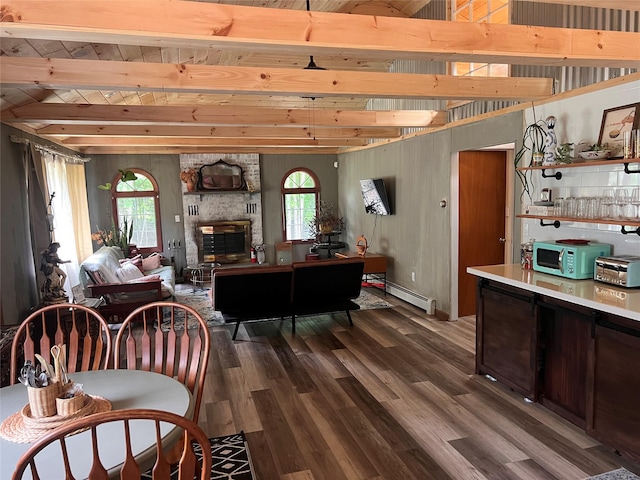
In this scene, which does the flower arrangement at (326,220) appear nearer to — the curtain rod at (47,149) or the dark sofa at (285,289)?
the dark sofa at (285,289)

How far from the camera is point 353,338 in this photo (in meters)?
5.01

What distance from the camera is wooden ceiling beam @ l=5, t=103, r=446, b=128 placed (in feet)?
14.3

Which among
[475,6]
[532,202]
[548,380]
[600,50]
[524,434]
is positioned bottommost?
[524,434]

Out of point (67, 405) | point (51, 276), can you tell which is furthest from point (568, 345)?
point (51, 276)

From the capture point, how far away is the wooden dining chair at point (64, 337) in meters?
2.42

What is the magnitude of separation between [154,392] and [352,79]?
2875 mm

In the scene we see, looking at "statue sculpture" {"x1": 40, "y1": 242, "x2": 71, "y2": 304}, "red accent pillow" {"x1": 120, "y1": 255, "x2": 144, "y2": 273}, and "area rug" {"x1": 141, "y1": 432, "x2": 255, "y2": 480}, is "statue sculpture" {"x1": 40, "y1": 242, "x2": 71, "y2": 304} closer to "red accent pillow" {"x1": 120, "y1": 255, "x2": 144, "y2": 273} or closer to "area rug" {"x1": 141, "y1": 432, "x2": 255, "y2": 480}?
"red accent pillow" {"x1": 120, "y1": 255, "x2": 144, "y2": 273}

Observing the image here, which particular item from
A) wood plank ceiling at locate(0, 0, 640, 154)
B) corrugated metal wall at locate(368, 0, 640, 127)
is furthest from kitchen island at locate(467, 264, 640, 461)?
corrugated metal wall at locate(368, 0, 640, 127)

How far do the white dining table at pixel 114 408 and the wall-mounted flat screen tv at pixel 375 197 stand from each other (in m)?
5.34

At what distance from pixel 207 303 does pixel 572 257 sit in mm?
5181

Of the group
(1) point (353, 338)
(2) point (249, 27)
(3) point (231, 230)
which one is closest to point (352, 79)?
(2) point (249, 27)

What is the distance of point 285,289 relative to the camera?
4973mm

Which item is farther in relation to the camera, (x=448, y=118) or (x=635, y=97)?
(x=448, y=118)

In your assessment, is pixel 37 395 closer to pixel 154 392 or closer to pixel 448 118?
pixel 154 392
